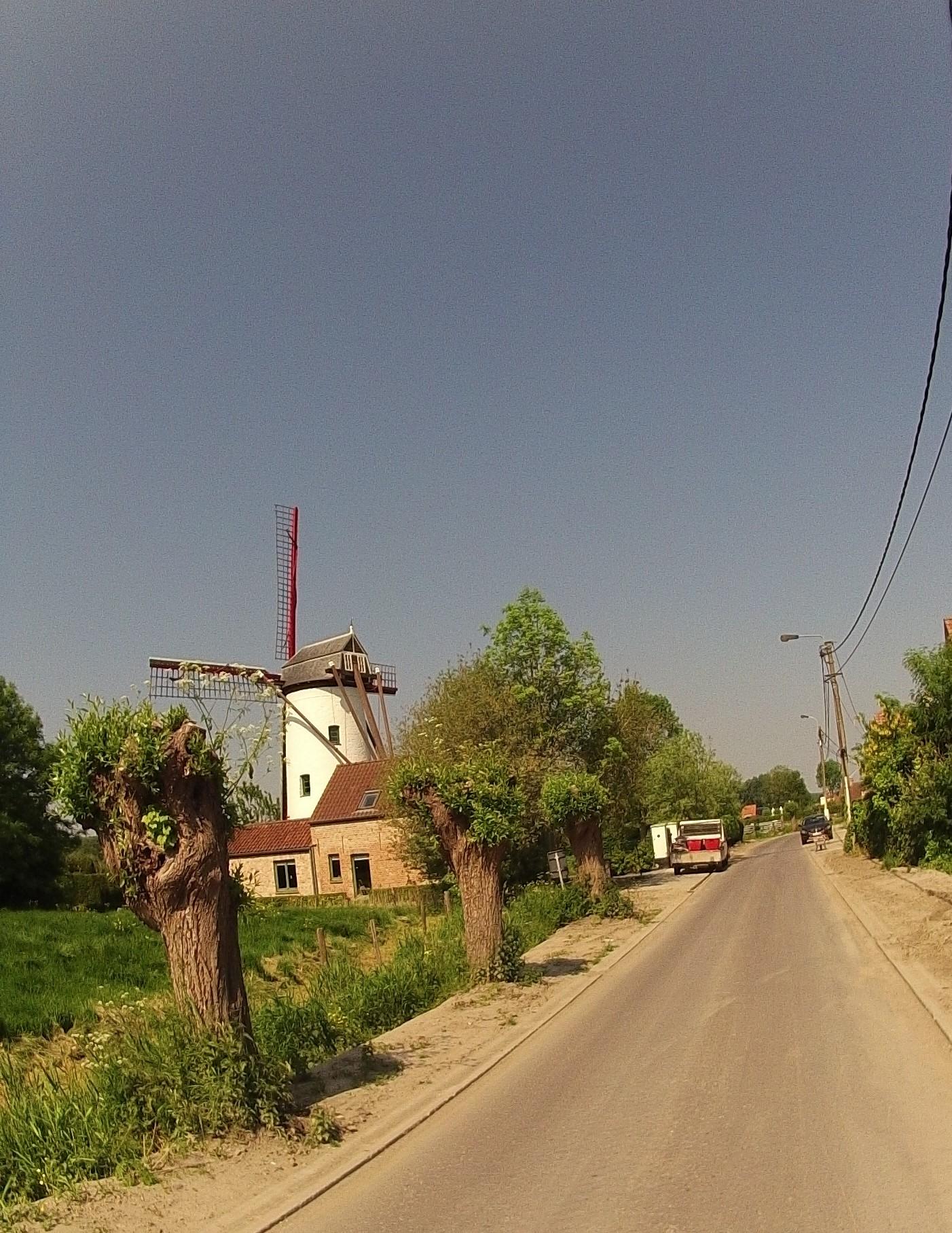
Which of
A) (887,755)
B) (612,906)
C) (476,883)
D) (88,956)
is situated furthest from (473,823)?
(887,755)

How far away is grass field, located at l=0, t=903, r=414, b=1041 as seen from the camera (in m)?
14.8

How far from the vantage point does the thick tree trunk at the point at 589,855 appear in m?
26.8

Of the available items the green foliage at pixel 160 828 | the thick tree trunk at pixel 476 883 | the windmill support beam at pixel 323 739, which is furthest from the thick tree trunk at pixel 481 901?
the windmill support beam at pixel 323 739

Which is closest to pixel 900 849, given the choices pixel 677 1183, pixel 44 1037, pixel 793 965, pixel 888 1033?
pixel 793 965

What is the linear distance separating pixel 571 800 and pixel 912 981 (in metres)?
14.6

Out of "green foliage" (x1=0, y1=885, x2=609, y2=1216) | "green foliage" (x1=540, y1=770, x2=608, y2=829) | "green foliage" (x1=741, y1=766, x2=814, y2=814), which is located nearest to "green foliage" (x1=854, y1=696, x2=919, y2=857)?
"green foliage" (x1=540, y1=770, x2=608, y2=829)

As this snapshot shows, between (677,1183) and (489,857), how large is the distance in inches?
392

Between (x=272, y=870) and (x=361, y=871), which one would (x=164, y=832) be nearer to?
(x=361, y=871)

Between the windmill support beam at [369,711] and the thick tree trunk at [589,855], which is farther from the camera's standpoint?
the windmill support beam at [369,711]

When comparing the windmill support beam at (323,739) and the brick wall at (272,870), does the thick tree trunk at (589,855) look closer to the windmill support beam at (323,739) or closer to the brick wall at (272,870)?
the brick wall at (272,870)

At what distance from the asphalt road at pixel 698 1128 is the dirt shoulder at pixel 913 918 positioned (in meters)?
0.45

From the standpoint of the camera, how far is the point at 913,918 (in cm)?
1833

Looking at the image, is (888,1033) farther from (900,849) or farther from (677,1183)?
(900,849)

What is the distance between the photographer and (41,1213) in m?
6.21
